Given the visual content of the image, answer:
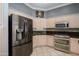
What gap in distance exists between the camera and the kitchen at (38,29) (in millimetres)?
1512

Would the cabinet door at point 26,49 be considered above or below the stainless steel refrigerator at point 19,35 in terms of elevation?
below

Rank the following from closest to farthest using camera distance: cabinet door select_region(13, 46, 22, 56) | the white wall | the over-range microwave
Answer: the white wall
cabinet door select_region(13, 46, 22, 56)
the over-range microwave

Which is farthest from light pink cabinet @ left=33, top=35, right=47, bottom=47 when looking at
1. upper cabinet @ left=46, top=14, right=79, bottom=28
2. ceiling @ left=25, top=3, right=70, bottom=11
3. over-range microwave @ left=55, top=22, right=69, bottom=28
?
ceiling @ left=25, top=3, right=70, bottom=11

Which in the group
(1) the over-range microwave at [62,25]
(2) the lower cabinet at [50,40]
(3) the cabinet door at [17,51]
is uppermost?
(1) the over-range microwave at [62,25]

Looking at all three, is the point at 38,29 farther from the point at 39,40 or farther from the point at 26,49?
the point at 26,49

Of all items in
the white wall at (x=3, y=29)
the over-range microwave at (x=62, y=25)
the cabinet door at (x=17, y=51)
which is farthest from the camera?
the over-range microwave at (x=62, y=25)

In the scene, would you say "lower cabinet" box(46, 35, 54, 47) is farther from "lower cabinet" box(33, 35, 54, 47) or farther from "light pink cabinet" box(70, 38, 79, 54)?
"light pink cabinet" box(70, 38, 79, 54)

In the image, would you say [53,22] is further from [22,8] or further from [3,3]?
[3,3]

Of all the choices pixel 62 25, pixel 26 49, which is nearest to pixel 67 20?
pixel 62 25

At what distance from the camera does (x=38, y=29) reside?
1.58 meters

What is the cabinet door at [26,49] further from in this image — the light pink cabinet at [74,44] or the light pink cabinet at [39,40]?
the light pink cabinet at [74,44]

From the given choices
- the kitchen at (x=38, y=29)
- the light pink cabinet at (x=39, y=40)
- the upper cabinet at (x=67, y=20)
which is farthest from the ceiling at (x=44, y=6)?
the light pink cabinet at (x=39, y=40)

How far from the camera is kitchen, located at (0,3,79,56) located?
1512 millimetres

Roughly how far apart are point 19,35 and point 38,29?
0.32 m
